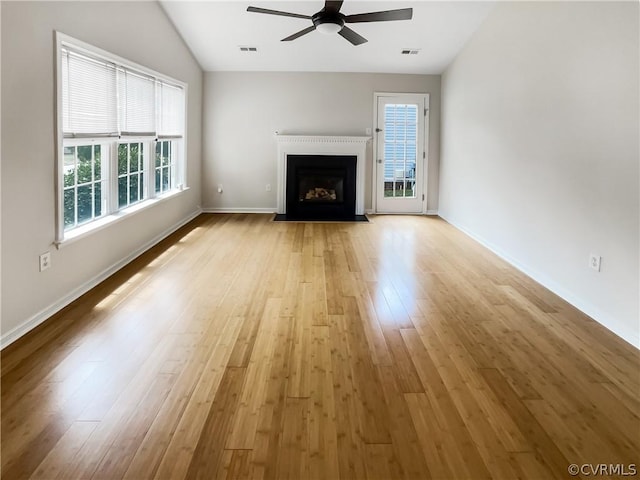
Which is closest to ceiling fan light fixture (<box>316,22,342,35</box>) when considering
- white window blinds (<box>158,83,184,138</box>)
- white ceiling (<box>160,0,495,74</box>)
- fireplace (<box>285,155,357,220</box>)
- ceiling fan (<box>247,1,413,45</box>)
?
ceiling fan (<box>247,1,413,45</box>)

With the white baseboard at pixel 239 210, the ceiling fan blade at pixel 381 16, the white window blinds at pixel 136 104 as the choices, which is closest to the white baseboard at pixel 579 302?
the ceiling fan blade at pixel 381 16

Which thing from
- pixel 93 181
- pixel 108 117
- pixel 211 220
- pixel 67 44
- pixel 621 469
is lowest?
pixel 621 469

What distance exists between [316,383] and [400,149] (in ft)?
20.7

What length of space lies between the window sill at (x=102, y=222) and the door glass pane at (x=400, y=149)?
12.5ft

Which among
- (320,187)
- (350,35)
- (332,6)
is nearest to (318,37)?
(350,35)

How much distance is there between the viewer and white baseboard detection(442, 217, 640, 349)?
10.4ft

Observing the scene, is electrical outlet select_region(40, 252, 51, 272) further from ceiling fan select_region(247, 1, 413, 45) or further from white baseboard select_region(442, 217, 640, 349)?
white baseboard select_region(442, 217, 640, 349)

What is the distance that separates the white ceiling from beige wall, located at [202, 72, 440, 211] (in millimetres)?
182

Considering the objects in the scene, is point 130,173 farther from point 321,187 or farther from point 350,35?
point 321,187

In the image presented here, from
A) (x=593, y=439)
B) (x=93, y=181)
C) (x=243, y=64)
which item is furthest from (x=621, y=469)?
(x=243, y=64)

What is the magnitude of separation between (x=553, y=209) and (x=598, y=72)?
1.18 meters

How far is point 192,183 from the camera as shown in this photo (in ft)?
25.0

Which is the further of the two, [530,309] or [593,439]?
[530,309]

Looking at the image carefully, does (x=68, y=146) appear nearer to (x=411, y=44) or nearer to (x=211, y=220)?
(x=211, y=220)
